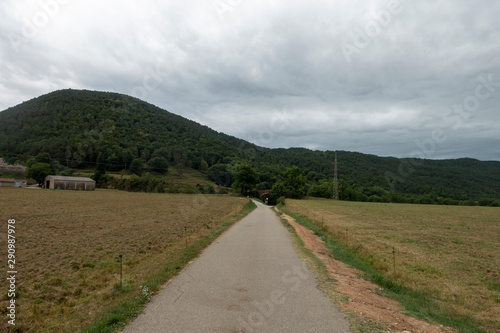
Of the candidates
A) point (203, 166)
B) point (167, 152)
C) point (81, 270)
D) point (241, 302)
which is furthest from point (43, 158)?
point (241, 302)

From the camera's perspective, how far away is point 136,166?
104 m

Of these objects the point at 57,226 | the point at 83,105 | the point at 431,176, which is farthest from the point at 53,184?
the point at 431,176

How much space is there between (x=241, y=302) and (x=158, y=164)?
11095 centimetres

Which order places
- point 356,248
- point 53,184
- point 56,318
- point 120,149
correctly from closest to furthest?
1. point 56,318
2. point 356,248
3. point 53,184
4. point 120,149

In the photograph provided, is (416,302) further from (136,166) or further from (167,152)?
(167,152)

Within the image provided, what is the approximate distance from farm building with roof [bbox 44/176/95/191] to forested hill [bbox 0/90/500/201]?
74.7 ft

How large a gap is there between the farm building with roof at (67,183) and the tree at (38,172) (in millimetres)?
6774

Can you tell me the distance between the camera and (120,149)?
10506cm

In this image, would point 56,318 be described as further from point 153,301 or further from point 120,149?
point 120,149

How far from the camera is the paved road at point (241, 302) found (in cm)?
490

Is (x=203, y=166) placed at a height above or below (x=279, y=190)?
above

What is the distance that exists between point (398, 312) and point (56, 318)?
781 centimetres

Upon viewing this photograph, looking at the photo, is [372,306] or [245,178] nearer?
[372,306]

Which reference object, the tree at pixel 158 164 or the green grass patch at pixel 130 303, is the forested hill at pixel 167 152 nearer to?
the tree at pixel 158 164
